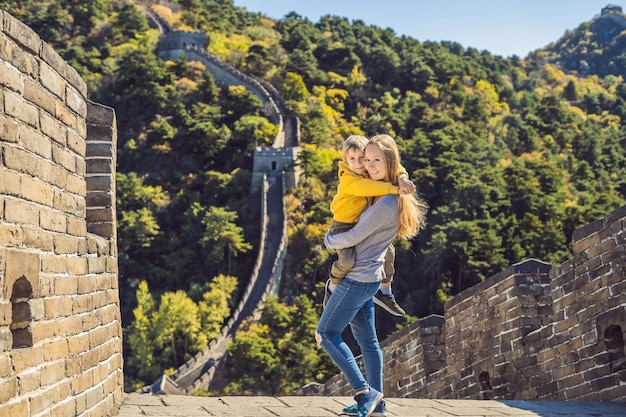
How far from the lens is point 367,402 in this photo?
4.69m

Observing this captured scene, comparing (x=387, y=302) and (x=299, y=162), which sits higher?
(x=299, y=162)

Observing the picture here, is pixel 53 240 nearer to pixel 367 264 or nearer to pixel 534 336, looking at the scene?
pixel 367 264

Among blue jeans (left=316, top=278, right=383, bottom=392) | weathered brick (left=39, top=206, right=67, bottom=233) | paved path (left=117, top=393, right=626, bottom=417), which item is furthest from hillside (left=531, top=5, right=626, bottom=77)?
weathered brick (left=39, top=206, right=67, bottom=233)

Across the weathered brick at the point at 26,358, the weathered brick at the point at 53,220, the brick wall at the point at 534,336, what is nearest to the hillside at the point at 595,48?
the brick wall at the point at 534,336

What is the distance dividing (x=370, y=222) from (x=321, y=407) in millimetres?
1433

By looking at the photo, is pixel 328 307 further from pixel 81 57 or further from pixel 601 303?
pixel 81 57

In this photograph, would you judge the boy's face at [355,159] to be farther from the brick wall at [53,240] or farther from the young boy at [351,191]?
the brick wall at [53,240]

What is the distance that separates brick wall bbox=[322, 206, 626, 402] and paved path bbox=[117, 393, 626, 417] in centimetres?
41

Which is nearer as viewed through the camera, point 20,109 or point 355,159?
point 20,109

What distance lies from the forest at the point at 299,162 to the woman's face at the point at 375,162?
90.5ft

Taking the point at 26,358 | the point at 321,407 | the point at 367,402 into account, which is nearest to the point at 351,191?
the point at 367,402

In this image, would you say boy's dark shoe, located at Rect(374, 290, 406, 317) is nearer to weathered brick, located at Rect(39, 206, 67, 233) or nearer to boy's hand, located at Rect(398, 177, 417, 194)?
boy's hand, located at Rect(398, 177, 417, 194)

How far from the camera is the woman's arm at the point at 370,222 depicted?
458cm

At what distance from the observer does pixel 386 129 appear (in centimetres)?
5978
